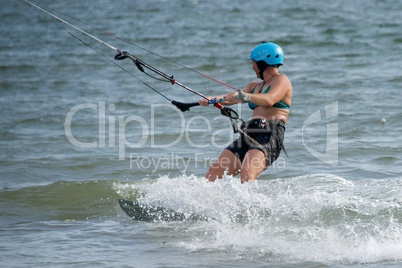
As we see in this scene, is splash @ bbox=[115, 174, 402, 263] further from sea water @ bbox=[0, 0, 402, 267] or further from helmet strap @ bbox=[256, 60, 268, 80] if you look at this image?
helmet strap @ bbox=[256, 60, 268, 80]

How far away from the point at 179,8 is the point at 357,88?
69.0ft

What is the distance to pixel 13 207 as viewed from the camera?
9664mm

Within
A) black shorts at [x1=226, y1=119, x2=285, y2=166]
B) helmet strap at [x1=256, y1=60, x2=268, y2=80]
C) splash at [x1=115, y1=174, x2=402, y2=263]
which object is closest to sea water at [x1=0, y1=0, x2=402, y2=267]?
splash at [x1=115, y1=174, x2=402, y2=263]

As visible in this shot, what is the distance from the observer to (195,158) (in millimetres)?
12000

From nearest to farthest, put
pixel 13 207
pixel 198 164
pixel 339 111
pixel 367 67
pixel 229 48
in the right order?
pixel 13 207 → pixel 198 164 → pixel 339 111 → pixel 367 67 → pixel 229 48

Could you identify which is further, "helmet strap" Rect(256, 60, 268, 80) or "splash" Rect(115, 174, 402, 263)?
"helmet strap" Rect(256, 60, 268, 80)

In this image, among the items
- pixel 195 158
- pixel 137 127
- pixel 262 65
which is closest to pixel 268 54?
pixel 262 65

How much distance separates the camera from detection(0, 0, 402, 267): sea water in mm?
7629

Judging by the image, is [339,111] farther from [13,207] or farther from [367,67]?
[13,207]

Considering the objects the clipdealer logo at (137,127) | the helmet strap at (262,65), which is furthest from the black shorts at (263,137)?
the clipdealer logo at (137,127)

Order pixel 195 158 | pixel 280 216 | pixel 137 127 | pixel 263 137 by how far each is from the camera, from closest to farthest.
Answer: pixel 280 216, pixel 263 137, pixel 195 158, pixel 137 127

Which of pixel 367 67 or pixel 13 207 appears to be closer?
pixel 13 207

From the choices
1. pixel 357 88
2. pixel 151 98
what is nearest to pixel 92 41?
pixel 151 98

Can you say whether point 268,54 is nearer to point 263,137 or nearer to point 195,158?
point 263,137
